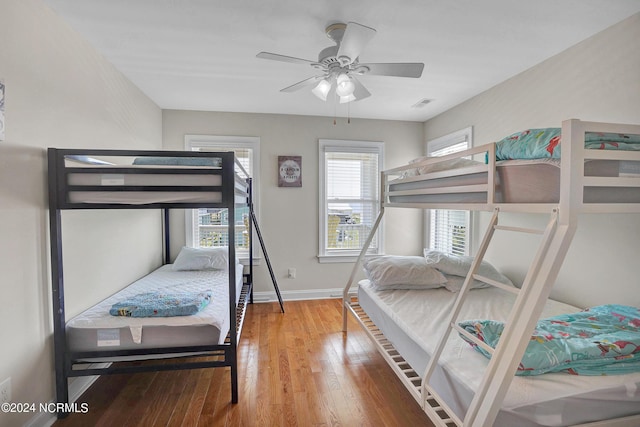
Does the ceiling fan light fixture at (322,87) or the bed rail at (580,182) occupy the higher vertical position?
the ceiling fan light fixture at (322,87)

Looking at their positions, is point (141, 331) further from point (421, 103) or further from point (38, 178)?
point (421, 103)

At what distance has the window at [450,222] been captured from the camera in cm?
323

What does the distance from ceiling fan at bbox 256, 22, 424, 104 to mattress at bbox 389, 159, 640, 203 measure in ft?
2.54

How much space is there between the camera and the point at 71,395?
1.81m

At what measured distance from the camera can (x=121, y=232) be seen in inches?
99.3

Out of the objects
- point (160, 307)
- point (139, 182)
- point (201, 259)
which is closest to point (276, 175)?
point (201, 259)

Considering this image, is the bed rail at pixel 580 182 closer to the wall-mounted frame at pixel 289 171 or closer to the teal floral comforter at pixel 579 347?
the teal floral comforter at pixel 579 347

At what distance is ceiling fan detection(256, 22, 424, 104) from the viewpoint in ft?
5.15

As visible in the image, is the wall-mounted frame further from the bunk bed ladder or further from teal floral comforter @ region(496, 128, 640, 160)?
the bunk bed ladder

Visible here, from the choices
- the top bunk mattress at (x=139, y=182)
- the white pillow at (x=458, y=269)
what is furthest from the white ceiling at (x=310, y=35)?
the white pillow at (x=458, y=269)

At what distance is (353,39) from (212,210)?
275cm

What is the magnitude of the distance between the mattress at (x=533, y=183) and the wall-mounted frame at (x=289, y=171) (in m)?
2.17

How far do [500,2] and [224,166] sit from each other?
6.07 ft

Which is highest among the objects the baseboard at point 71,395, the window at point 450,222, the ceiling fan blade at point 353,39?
the ceiling fan blade at point 353,39
